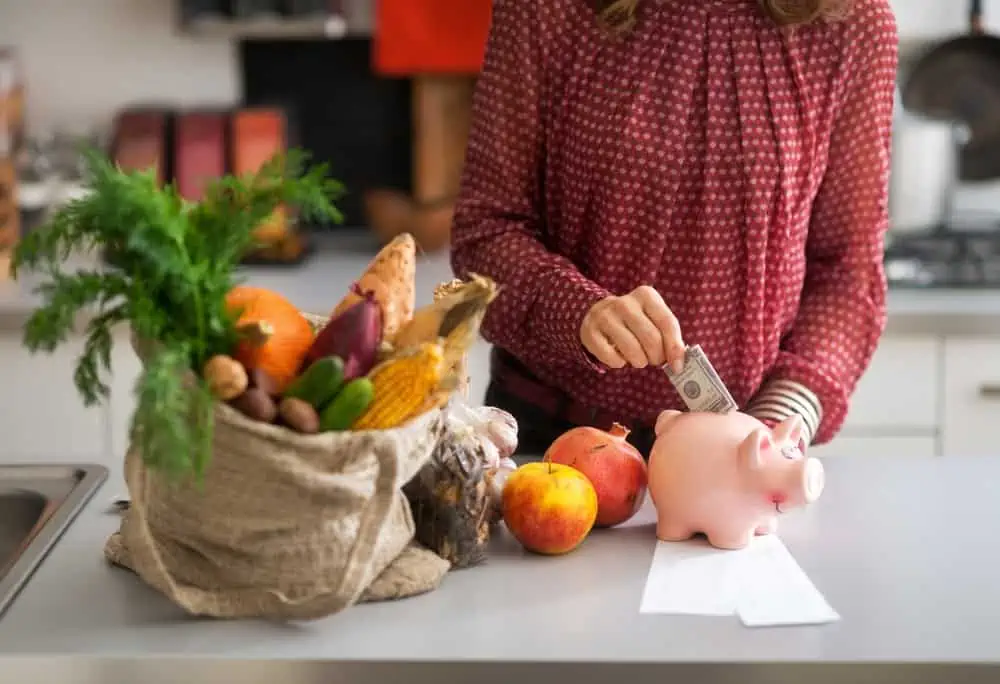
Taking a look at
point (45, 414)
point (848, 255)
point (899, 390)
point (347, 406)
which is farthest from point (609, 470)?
point (45, 414)

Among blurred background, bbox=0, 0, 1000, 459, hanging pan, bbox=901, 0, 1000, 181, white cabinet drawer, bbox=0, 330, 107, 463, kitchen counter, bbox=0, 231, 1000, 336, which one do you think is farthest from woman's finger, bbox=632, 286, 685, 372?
hanging pan, bbox=901, 0, 1000, 181

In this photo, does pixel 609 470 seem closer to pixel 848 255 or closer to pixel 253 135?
pixel 848 255

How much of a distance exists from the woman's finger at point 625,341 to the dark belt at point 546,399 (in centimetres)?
28

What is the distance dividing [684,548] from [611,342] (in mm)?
185

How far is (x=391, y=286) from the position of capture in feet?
3.38

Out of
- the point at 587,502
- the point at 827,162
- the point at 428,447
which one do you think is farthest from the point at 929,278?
the point at 428,447

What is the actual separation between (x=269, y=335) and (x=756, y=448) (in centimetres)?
39

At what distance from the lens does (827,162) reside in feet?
4.77

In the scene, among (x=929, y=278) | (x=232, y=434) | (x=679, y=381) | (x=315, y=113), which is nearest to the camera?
(x=232, y=434)

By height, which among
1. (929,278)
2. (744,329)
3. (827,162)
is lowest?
(929,278)

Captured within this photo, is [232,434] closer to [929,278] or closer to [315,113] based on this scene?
[929,278]

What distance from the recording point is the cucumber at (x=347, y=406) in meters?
0.94

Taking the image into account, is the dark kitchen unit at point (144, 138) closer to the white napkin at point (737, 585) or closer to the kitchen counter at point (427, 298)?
the kitchen counter at point (427, 298)

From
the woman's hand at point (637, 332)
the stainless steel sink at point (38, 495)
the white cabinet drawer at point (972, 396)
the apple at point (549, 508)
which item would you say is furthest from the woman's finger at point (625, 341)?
the white cabinet drawer at point (972, 396)
